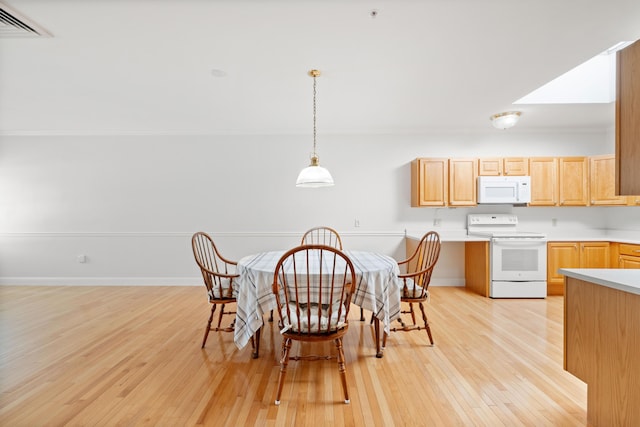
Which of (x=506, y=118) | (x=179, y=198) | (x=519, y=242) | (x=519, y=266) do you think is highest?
(x=506, y=118)

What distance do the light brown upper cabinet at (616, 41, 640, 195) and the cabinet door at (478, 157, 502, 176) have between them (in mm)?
3158

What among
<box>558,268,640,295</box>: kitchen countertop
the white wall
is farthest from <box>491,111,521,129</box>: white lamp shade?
<box>558,268,640,295</box>: kitchen countertop

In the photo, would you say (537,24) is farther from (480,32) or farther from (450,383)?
(450,383)

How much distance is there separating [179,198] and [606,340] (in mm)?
5044

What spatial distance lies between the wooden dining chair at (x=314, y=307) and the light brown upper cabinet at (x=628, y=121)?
1.38 meters

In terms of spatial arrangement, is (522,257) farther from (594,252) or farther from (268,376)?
(268,376)

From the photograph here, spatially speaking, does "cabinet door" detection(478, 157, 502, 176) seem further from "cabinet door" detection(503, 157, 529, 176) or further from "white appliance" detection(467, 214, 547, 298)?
"white appliance" detection(467, 214, 547, 298)

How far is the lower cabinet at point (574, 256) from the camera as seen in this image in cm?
417

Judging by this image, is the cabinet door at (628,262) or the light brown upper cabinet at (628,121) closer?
the light brown upper cabinet at (628,121)

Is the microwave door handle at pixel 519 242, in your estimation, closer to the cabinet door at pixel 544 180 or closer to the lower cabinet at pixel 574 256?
the lower cabinet at pixel 574 256

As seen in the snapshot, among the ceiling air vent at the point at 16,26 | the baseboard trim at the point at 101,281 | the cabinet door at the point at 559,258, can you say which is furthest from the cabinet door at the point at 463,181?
the ceiling air vent at the point at 16,26

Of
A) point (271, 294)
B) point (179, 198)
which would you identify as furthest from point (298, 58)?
point (179, 198)

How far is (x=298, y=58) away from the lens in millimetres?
2664

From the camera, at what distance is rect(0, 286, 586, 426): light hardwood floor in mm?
1755
